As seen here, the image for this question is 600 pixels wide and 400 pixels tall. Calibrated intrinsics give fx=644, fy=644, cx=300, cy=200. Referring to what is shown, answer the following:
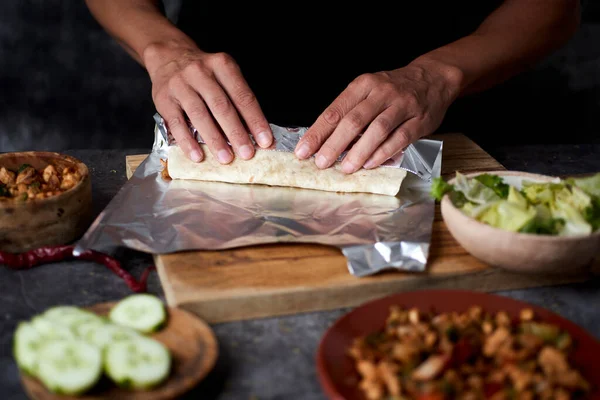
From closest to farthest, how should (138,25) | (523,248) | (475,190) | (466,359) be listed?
(466,359), (523,248), (475,190), (138,25)

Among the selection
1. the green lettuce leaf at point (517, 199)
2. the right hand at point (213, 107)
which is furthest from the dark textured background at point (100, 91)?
the green lettuce leaf at point (517, 199)

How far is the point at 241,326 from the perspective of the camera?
1684mm

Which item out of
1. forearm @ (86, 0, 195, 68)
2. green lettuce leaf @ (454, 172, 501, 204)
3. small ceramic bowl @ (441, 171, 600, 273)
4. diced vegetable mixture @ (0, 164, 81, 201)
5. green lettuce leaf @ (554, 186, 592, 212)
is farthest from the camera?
forearm @ (86, 0, 195, 68)

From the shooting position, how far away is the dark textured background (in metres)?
4.27

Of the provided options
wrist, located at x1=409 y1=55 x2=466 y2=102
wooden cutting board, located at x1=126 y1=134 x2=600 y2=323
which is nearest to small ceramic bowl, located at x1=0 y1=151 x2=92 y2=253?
wooden cutting board, located at x1=126 y1=134 x2=600 y2=323

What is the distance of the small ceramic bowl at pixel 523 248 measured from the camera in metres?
1.63

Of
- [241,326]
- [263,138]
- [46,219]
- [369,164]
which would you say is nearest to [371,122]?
[369,164]

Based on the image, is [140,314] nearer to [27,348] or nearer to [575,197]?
[27,348]

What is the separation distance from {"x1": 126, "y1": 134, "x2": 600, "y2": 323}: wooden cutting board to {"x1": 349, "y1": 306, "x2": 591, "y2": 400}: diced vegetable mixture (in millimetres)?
279

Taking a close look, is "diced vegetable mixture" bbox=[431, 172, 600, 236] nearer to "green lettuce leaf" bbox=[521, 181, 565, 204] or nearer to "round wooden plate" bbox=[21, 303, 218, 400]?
"green lettuce leaf" bbox=[521, 181, 565, 204]

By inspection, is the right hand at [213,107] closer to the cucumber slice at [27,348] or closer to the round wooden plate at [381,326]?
the round wooden plate at [381,326]

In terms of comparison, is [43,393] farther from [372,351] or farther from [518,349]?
[518,349]

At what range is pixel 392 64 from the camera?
3141 millimetres

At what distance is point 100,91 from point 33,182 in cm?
255
